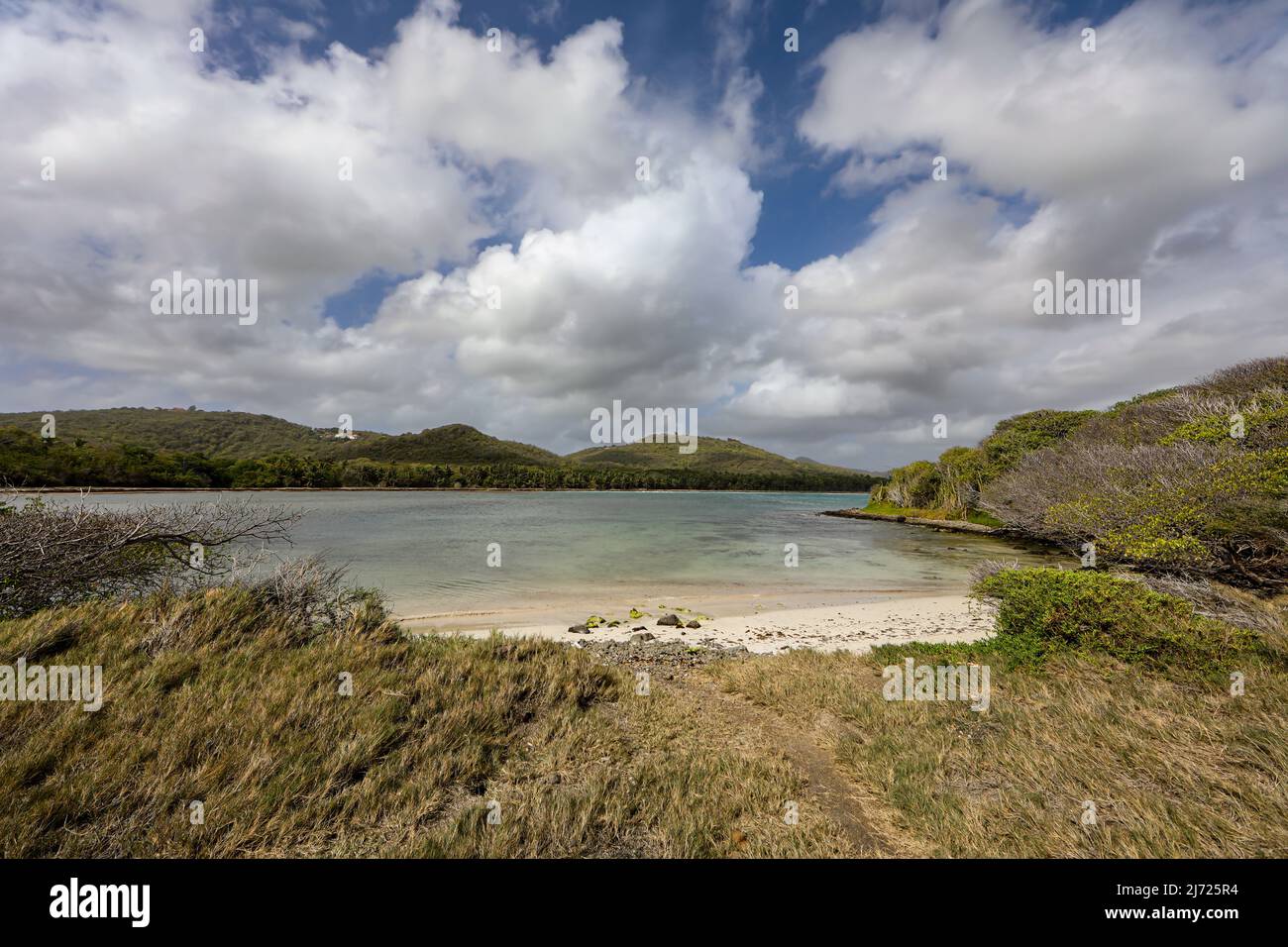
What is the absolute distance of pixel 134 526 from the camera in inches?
328

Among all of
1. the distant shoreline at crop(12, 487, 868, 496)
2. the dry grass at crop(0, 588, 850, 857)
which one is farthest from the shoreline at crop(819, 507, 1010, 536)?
the distant shoreline at crop(12, 487, 868, 496)

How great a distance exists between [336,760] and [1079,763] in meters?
7.48

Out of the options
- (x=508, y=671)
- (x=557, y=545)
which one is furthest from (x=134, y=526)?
(x=557, y=545)

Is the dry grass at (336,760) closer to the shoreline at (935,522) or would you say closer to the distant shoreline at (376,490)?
the shoreline at (935,522)

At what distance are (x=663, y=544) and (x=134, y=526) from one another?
35434 mm

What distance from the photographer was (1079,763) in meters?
4.87

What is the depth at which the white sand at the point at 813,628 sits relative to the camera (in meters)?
14.1

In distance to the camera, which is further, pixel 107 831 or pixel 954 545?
pixel 954 545

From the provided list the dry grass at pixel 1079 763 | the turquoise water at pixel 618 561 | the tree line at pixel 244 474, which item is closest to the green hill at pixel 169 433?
the tree line at pixel 244 474
